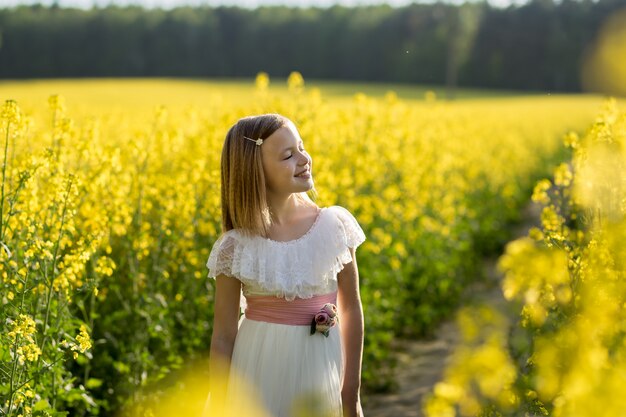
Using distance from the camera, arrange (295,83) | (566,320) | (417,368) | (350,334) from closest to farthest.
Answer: (566,320), (350,334), (295,83), (417,368)

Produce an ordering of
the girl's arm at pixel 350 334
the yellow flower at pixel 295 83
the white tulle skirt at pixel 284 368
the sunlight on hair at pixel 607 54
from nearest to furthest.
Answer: the white tulle skirt at pixel 284 368, the girl's arm at pixel 350 334, the yellow flower at pixel 295 83, the sunlight on hair at pixel 607 54

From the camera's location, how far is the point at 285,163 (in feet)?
9.62

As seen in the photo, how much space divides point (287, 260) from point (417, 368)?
12.7 feet

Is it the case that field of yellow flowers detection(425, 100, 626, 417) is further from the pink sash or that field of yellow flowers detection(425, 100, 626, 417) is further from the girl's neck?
the girl's neck

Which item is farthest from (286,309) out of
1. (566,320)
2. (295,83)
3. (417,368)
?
(417,368)

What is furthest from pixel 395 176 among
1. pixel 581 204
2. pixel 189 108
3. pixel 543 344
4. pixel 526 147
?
pixel 526 147

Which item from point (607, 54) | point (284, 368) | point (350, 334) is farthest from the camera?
point (607, 54)

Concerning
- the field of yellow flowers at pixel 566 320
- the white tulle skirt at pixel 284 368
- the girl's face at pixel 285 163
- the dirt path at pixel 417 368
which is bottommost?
the dirt path at pixel 417 368

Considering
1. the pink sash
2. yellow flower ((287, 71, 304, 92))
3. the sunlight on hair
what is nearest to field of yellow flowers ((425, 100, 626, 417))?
the pink sash

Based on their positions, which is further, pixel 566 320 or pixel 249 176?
pixel 249 176

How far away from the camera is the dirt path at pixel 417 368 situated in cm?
568

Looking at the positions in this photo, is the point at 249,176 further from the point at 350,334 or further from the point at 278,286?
the point at 350,334

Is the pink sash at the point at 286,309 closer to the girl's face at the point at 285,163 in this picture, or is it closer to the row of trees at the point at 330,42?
the girl's face at the point at 285,163

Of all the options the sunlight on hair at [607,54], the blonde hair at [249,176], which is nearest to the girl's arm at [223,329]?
the blonde hair at [249,176]
